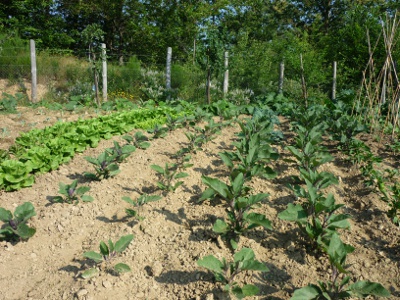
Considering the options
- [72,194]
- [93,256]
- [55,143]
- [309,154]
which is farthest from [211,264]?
[55,143]

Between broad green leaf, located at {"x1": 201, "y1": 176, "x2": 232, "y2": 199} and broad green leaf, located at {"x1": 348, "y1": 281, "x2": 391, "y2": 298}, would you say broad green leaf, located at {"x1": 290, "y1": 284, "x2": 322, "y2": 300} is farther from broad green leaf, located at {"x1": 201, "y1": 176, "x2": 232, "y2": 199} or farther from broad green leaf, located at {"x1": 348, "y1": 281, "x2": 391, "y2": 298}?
broad green leaf, located at {"x1": 201, "y1": 176, "x2": 232, "y2": 199}

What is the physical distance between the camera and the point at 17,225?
2672 mm

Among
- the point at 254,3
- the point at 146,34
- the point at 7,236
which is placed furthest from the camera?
the point at 254,3

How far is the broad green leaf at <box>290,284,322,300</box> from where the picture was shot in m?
1.88

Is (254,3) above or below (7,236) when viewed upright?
above

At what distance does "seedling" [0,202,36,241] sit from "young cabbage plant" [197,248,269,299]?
1.50m

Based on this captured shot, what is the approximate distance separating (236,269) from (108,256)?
0.94 m

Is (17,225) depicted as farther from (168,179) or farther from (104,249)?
(168,179)

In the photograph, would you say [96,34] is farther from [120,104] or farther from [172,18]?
[172,18]

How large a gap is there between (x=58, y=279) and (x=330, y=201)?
2.10 m

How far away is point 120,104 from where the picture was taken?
25.0 feet

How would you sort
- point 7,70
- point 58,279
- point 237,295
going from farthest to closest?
point 7,70 < point 58,279 < point 237,295

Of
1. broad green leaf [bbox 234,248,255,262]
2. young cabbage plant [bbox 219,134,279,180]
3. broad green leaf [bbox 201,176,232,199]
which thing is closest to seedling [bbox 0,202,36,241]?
broad green leaf [bbox 201,176,232,199]

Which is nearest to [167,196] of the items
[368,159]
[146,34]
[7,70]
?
[368,159]
